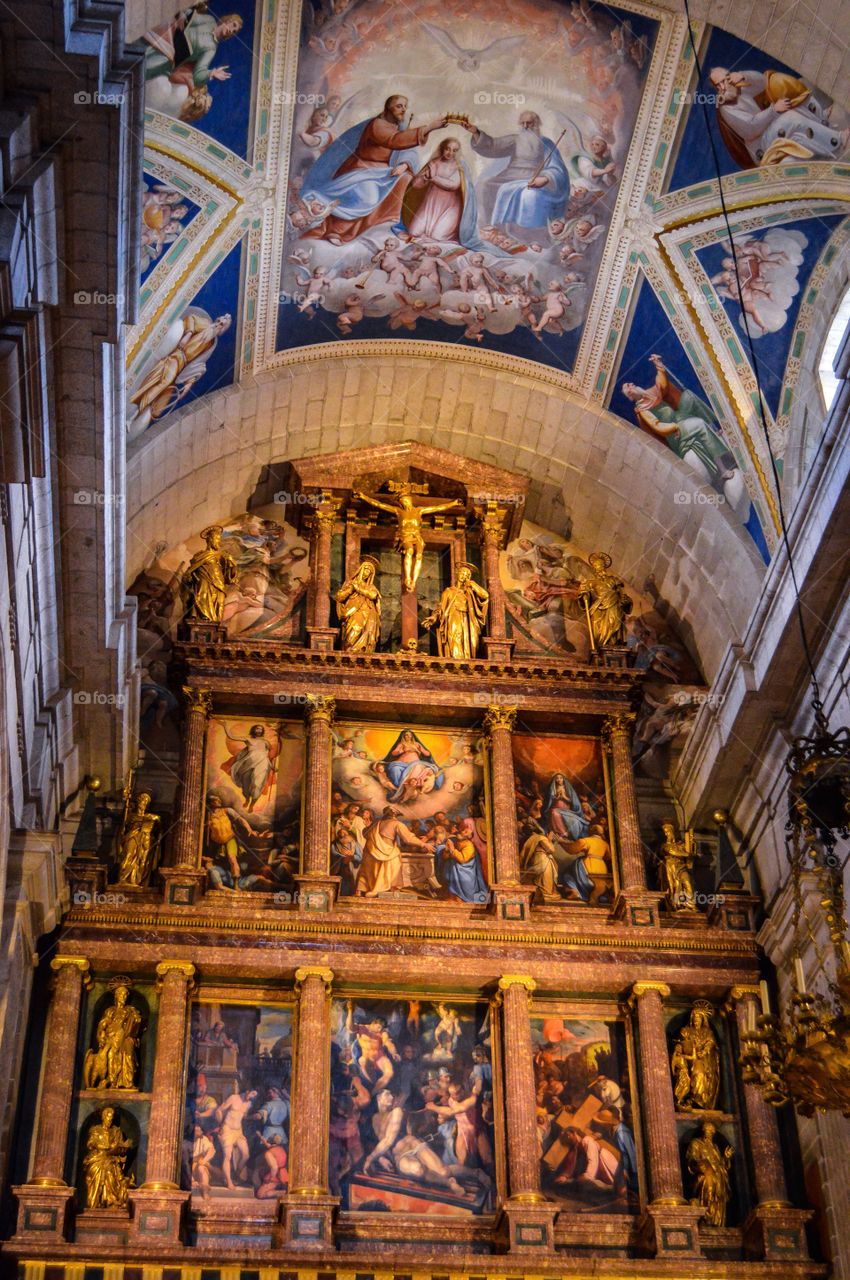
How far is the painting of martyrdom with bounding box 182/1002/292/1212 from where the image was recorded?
15047 millimetres

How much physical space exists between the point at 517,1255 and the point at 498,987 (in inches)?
103

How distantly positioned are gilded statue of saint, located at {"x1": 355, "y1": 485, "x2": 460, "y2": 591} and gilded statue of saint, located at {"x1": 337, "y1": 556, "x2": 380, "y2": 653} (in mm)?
405

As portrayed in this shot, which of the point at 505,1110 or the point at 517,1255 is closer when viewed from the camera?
the point at 517,1255

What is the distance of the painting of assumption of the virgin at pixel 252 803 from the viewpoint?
55.7ft

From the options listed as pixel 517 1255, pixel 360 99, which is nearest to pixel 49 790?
pixel 517 1255

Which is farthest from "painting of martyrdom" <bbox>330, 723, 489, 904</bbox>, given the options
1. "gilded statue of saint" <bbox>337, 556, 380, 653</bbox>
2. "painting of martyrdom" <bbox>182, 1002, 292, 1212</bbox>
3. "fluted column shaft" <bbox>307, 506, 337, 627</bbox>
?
"painting of martyrdom" <bbox>182, 1002, 292, 1212</bbox>

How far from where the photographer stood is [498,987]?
637 inches

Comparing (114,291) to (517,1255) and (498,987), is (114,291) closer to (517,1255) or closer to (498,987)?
(498,987)

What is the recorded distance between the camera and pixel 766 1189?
15.2 m

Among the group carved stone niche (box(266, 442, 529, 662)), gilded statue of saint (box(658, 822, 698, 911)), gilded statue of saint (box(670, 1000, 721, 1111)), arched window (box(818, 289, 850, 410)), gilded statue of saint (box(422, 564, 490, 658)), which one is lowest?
gilded statue of saint (box(670, 1000, 721, 1111))

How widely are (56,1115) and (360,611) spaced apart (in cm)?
638

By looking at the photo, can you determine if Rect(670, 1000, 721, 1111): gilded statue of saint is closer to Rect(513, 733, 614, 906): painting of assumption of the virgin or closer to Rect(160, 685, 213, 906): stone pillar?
Rect(513, 733, 614, 906): painting of assumption of the virgin

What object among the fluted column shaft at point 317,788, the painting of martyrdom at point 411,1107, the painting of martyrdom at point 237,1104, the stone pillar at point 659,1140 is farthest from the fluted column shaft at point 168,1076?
the stone pillar at point 659,1140

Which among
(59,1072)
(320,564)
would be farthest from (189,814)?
(320,564)
